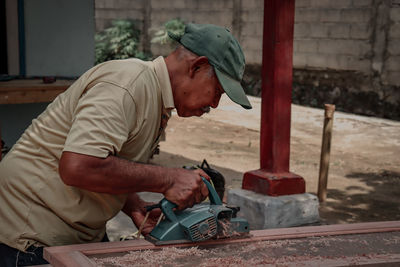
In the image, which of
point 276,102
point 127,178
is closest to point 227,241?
point 127,178

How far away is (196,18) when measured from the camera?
15.2 meters

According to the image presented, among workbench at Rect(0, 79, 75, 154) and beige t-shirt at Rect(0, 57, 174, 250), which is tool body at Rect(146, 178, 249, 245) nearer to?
beige t-shirt at Rect(0, 57, 174, 250)

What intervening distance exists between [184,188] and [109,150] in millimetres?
401

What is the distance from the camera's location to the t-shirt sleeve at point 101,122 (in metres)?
1.95

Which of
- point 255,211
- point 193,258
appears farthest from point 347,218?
point 193,258

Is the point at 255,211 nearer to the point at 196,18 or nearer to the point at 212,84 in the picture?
the point at 212,84

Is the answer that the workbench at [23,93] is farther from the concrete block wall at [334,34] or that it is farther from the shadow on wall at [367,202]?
the concrete block wall at [334,34]

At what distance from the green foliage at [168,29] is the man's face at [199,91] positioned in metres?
12.8

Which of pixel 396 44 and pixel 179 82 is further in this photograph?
pixel 396 44

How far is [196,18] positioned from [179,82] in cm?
1323

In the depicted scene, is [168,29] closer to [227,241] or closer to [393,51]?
[393,51]

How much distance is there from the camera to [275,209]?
5.11 metres

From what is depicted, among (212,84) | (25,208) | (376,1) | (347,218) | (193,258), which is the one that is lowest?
(347,218)

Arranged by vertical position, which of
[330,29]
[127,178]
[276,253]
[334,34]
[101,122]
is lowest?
[276,253]
